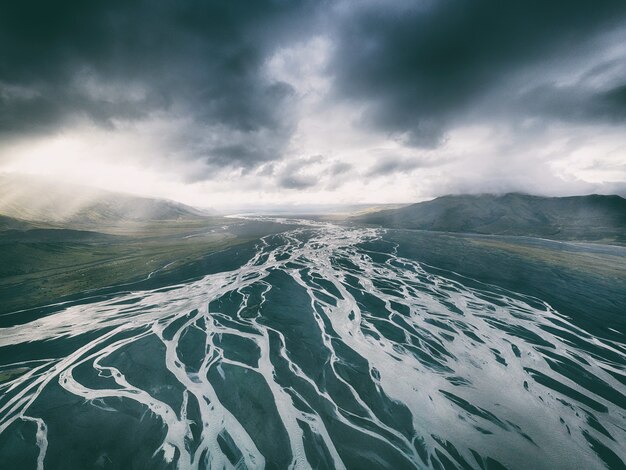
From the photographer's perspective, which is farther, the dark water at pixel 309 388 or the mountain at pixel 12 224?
the mountain at pixel 12 224

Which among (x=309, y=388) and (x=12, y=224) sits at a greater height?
(x=12, y=224)

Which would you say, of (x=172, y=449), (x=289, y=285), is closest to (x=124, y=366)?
(x=172, y=449)

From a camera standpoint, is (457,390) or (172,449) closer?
(172,449)

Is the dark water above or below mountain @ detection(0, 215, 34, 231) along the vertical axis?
below

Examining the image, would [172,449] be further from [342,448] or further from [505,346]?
[505,346]

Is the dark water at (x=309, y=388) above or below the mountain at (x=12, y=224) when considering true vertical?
below

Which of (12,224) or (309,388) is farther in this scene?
(12,224)

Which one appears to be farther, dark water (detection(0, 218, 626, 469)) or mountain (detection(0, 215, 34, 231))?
mountain (detection(0, 215, 34, 231))

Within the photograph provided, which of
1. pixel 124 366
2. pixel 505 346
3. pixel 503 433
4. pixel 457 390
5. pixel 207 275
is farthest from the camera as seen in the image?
pixel 207 275
